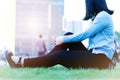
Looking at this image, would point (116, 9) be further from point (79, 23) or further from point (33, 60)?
point (33, 60)

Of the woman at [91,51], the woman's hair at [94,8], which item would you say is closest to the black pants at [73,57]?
the woman at [91,51]

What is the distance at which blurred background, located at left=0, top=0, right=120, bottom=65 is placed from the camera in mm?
2610

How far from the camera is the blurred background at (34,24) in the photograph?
2.61m

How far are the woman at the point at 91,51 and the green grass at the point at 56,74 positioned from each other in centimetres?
4

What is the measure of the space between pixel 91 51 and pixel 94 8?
0.15 m

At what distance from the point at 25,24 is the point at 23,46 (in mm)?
77

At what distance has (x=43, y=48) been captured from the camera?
2.62 m

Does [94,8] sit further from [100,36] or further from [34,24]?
[34,24]

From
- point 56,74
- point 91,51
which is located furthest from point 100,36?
point 56,74

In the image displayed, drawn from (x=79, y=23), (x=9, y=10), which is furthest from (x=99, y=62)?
(x=9, y=10)

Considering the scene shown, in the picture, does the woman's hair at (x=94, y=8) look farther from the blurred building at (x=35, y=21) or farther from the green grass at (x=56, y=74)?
the green grass at (x=56, y=74)

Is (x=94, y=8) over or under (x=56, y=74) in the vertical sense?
over

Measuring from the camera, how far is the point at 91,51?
266 centimetres

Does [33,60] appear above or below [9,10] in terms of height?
below
